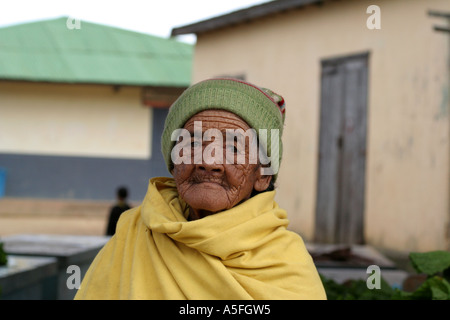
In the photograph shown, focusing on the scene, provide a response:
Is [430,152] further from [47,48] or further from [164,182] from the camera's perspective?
[47,48]

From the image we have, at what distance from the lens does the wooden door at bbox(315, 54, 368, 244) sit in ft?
25.9

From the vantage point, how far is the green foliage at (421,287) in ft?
7.25

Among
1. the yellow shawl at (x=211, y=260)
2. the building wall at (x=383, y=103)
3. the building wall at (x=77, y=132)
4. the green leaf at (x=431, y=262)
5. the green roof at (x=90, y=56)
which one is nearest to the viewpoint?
the yellow shawl at (x=211, y=260)

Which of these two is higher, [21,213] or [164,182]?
[164,182]

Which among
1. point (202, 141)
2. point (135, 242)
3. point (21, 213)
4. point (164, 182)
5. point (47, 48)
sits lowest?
point (21, 213)

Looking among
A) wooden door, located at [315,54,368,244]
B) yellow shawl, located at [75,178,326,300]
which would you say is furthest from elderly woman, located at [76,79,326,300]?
wooden door, located at [315,54,368,244]

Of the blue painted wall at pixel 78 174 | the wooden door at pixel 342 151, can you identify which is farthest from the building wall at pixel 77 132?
Result: the wooden door at pixel 342 151

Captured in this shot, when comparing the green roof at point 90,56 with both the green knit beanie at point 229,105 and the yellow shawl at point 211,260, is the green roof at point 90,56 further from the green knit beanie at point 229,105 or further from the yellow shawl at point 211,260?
the yellow shawl at point 211,260

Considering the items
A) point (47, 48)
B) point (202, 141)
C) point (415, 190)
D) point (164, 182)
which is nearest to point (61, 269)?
point (164, 182)

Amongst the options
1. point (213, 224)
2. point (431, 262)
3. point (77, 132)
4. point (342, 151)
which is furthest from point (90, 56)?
point (213, 224)

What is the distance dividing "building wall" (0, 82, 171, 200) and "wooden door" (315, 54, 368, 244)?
6.94 m

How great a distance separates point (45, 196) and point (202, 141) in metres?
14.4

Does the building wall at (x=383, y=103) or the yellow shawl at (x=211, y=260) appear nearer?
the yellow shawl at (x=211, y=260)

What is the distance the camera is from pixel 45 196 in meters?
15.1
